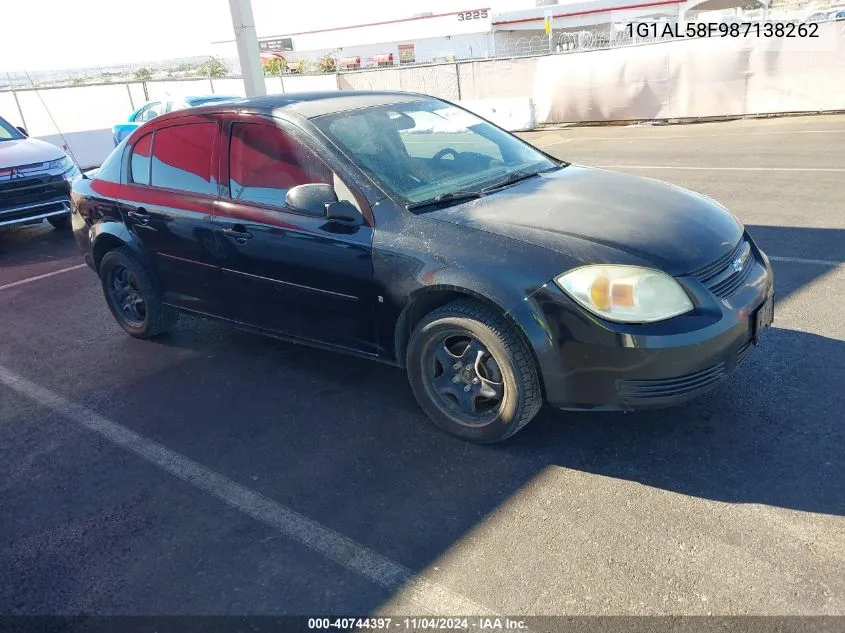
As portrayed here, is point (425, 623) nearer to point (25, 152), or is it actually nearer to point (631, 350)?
point (631, 350)

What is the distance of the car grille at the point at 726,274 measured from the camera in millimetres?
3121

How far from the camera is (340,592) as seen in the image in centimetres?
258

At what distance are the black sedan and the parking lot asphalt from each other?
0.36 metres

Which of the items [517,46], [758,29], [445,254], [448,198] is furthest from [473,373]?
[517,46]

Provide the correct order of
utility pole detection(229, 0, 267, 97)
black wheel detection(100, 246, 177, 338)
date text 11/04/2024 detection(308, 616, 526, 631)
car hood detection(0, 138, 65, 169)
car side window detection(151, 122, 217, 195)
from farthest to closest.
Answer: utility pole detection(229, 0, 267, 97)
car hood detection(0, 138, 65, 169)
black wheel detection(100, 246, 177, 338)
car side window detection(151, 122, 217, 195)
date text 11/04/2024 detection(308, 616, 526, 631)

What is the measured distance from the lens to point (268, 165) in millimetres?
4020

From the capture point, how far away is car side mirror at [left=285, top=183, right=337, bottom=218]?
358 cm

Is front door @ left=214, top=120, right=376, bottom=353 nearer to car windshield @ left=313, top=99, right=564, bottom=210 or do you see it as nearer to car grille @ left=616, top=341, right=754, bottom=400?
car windshield @ left=313, top=99, right=564, bottom=210

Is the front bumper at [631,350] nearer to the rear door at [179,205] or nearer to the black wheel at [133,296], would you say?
the rear door at [179,205]

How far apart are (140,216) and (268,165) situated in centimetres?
131

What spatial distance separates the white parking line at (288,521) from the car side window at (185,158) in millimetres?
1550

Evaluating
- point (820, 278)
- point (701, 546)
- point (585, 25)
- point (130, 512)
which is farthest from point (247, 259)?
point (585, 25)

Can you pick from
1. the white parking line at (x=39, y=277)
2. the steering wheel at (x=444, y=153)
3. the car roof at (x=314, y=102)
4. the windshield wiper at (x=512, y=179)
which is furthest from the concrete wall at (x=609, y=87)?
the steering wheel at (x=444, y=153)

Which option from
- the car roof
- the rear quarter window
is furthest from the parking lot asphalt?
the car roof
